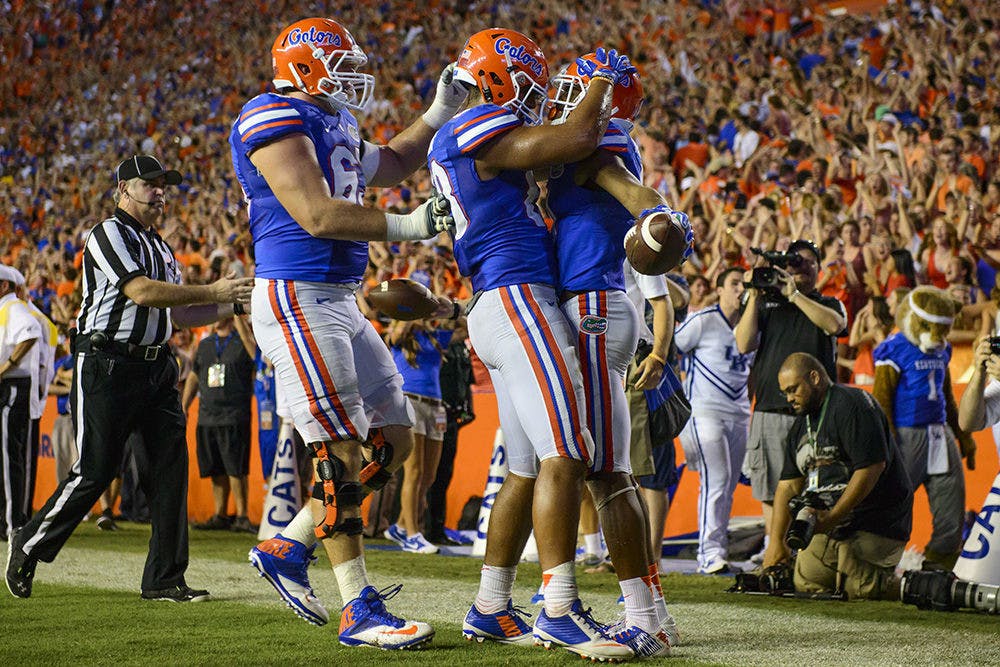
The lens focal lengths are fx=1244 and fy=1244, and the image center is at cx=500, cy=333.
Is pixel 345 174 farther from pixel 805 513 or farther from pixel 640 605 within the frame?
pixel 805 513

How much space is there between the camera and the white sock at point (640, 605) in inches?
156

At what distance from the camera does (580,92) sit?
4.20 meters

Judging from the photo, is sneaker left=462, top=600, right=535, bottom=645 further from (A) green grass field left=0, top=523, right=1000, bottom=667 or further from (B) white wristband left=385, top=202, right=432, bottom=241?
(B) white wristband left=385, top=202, right=432, bottom=241

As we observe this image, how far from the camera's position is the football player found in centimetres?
394

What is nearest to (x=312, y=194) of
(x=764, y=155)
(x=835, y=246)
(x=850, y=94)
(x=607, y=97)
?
(x=607, y=97)

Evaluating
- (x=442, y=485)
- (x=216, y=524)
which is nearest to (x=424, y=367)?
(x=442, y=485)

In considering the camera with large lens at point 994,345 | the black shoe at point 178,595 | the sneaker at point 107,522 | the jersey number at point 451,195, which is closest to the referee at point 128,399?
the black shoe at point 178,595

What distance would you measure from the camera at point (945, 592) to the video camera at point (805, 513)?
1.50 feet

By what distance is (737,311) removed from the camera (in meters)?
8.05

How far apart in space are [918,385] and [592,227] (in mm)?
3421

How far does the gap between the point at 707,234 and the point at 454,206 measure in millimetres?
7204

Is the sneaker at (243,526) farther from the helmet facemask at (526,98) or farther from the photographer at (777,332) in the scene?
the helmet facemask at (526,98)

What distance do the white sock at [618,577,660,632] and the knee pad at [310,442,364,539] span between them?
96 cm

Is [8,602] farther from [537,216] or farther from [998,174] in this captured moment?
[998,174]
